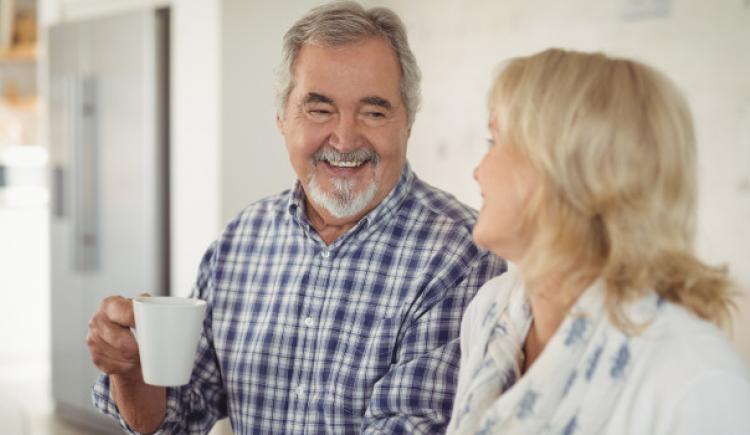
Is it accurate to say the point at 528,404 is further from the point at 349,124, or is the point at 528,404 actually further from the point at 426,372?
the point at 349,124

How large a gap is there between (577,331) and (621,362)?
0.19 ft

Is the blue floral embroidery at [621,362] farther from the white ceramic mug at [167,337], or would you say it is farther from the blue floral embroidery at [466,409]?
the white ceramic mug at [167,337]

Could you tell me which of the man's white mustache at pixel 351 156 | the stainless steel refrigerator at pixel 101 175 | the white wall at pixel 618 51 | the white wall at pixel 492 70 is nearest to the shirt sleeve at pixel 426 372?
the man's white mustache at pixel 351 156

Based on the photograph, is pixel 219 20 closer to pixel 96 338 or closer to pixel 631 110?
pixel 96 338

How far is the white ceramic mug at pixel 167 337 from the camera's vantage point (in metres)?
1.08

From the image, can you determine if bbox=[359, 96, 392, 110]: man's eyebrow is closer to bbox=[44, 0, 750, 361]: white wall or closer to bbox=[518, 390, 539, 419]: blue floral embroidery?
bbox=[44, 0, 750, 361]: white wall

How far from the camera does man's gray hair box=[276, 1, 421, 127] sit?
138cm

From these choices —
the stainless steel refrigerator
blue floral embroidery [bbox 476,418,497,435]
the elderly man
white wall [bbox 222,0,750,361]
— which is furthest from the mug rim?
the stainless steel refrigerator

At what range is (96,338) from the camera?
3.99ft

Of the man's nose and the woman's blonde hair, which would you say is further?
the man's nose

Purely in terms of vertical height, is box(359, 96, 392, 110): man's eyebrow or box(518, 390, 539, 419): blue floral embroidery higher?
box(359, 96, 392, 110): man's eyebrow

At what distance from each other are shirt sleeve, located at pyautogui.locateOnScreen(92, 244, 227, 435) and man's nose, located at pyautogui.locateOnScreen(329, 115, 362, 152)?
0.35m

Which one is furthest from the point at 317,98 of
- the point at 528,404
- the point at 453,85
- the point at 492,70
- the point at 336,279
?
the point at 453,85

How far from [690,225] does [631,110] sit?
15 centimetres
